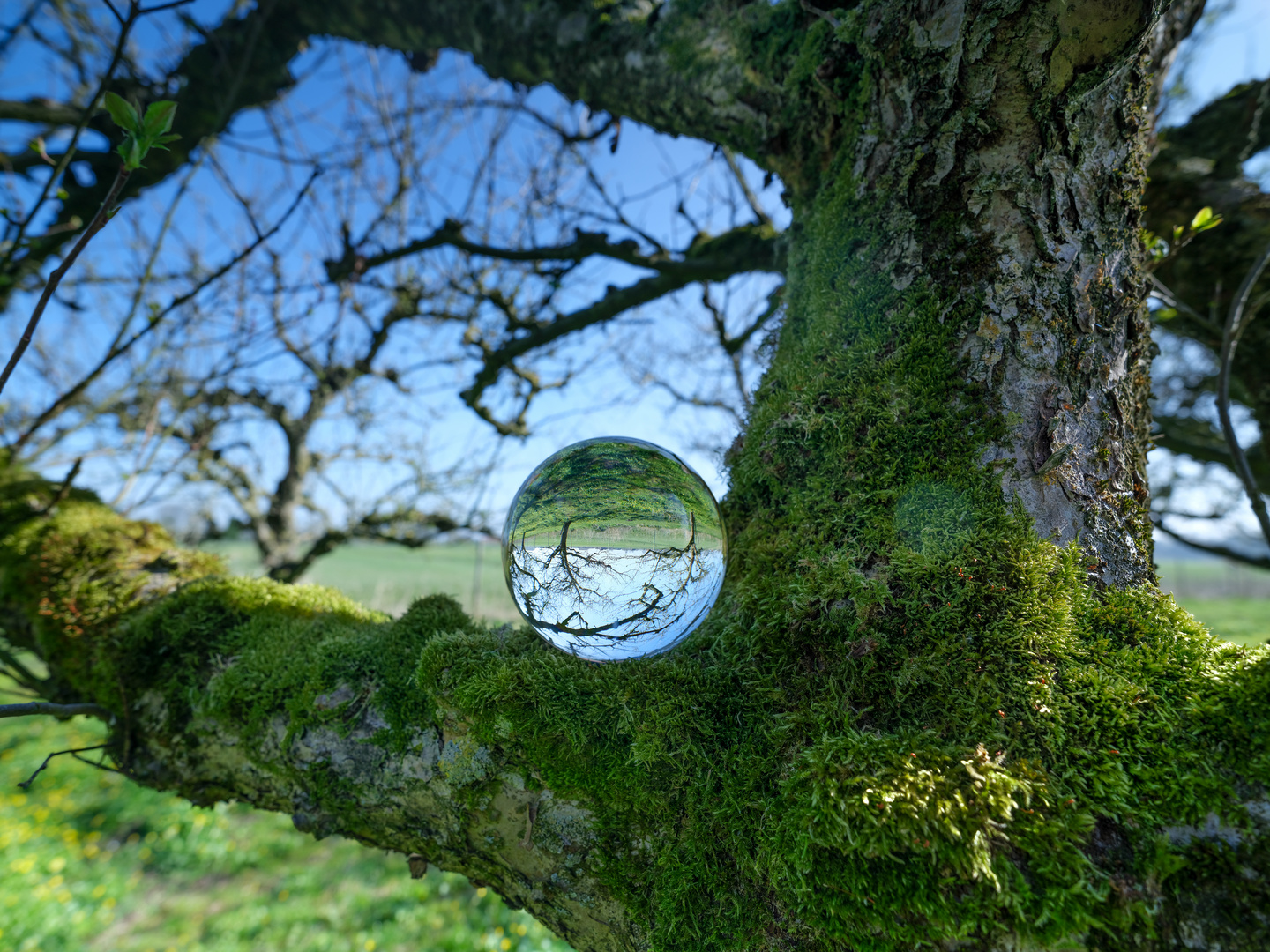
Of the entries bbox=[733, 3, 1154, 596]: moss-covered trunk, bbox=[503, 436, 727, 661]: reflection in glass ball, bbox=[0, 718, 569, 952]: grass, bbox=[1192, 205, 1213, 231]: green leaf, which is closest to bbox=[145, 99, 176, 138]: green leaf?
bbox=[503, 436, 727, 661]: reflection in glass ball

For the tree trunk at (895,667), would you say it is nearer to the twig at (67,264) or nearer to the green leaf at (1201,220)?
the green leaf at (1201,220)

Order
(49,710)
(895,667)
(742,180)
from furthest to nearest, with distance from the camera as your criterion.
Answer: (742,180) → (49,710) → (895,667)

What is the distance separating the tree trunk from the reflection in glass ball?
10 centimetres

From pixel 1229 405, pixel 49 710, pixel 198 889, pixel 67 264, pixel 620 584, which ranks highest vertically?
pixel 1229 405

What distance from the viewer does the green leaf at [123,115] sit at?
124 cm

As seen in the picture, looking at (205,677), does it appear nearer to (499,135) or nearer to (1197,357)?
(499,135)

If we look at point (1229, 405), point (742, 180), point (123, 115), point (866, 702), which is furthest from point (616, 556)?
point (742, 180)

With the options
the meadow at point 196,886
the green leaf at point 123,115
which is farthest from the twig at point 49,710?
the meadow at point 196,886

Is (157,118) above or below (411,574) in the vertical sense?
above

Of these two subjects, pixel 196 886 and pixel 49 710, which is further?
pixel 196 886

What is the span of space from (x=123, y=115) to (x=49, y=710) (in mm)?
1442

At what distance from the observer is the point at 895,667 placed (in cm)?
119

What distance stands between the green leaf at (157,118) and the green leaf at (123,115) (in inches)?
0.7

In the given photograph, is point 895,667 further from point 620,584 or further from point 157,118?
point 157,118
